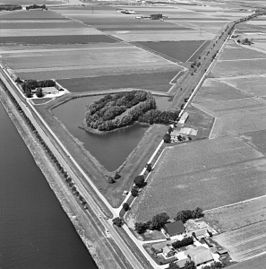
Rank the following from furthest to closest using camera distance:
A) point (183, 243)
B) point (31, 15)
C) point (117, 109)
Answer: point (31, 15)
point (117, 109)
point (183, 243)

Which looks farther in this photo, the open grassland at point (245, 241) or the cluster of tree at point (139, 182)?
the cluster of tree at point (139, 182)

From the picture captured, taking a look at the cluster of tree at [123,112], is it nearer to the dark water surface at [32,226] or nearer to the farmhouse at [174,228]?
the dark water surface at [32,226]

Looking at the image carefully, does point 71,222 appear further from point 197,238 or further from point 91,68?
point 91,68

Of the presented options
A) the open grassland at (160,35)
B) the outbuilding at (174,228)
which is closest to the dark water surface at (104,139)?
the outbuilding at (174,228)

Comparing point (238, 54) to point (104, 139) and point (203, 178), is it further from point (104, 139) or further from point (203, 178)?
Answer: point (203, 178)

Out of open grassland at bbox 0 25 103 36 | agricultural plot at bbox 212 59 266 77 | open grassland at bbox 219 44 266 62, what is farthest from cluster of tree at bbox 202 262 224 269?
open grassland at bbox 0 25 103 36

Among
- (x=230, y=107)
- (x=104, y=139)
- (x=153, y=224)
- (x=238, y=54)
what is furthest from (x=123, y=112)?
(x=238, y=54)
